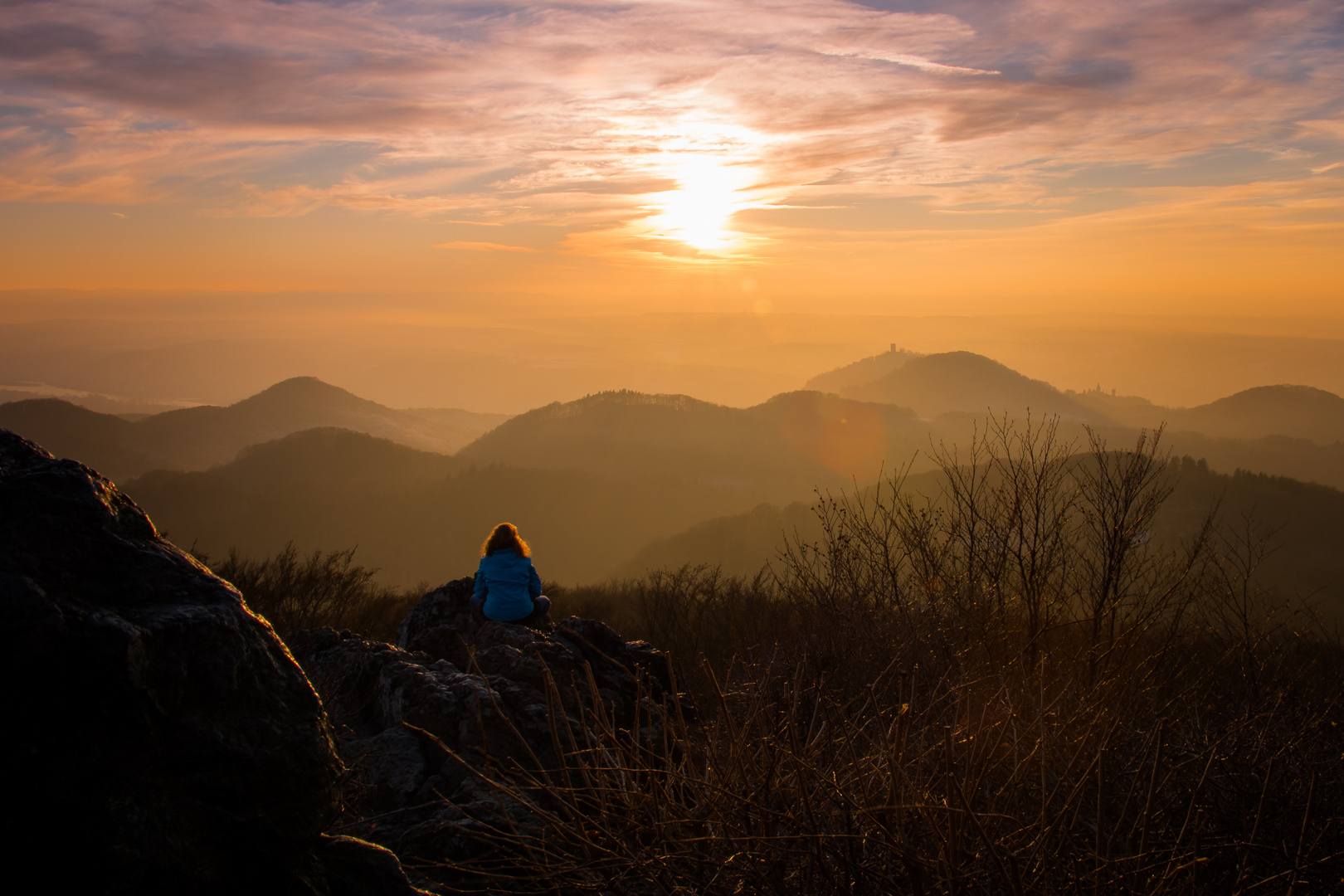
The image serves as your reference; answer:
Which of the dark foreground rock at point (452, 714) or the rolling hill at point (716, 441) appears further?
the rolling hill at point (716, 441)

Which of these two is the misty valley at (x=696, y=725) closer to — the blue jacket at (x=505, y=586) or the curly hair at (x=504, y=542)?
the blue jacket at (x=505, y=586)

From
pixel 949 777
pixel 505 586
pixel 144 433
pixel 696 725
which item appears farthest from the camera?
pixel 144 433

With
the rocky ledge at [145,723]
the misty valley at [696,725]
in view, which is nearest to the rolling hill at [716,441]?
the misty valley at [696,725]

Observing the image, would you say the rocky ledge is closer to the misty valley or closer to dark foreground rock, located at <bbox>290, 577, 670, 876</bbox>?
the misty valley

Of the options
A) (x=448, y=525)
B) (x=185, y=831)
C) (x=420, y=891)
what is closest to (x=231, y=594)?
(x=185, y=831)

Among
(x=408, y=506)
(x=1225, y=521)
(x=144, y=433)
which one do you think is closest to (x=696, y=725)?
Answer: (x=1225, y=521)

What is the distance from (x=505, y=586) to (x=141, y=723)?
5.95m

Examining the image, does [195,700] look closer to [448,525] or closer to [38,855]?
[38,855]

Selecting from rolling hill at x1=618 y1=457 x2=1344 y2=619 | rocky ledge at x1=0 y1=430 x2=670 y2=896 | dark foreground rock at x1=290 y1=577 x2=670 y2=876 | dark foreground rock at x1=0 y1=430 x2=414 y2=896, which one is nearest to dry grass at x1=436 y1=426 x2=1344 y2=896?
dark foreground rock at x1=290 y1=577 x2=670 y2=876

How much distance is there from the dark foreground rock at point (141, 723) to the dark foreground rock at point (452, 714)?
0.80 meters

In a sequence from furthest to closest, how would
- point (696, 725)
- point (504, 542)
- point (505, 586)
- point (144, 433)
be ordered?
point (144, 433) → point (504, 542) → point (505, 586) → point (696, 725)

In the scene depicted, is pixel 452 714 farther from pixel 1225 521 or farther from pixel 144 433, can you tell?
pixel 144 433

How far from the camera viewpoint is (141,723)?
7.31 ft

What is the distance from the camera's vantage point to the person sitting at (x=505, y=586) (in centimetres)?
806
